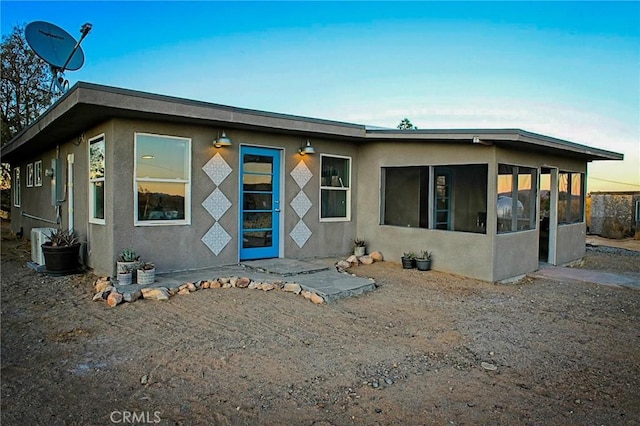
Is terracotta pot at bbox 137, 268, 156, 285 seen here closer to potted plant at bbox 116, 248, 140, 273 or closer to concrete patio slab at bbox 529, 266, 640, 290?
potted plant at bbox 116, 248, 140, 273

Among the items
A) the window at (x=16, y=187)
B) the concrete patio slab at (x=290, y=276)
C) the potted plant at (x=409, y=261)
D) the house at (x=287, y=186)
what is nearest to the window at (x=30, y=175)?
the window at (x=16, y=187)

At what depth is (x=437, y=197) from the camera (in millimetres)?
7977

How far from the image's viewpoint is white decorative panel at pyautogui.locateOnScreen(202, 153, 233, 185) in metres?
6.90

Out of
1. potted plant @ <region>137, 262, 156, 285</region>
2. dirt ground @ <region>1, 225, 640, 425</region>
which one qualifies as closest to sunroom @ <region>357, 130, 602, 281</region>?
dirt ground @ <region>1, 225, 640, 425</region>

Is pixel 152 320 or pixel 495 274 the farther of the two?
pixel 495 274

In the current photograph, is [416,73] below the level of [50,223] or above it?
above

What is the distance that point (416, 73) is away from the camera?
37.7 ft

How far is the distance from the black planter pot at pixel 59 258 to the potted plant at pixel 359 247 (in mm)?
5045

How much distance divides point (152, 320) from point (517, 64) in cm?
1002

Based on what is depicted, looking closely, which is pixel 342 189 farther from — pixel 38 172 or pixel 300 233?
pixel 38 172

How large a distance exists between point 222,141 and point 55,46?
3981 mm

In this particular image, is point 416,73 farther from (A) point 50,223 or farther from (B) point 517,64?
(A) point 50,223

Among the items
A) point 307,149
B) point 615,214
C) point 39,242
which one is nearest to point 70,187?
point 39,242

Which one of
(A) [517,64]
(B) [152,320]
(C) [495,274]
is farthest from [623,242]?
(B) [152,320]
